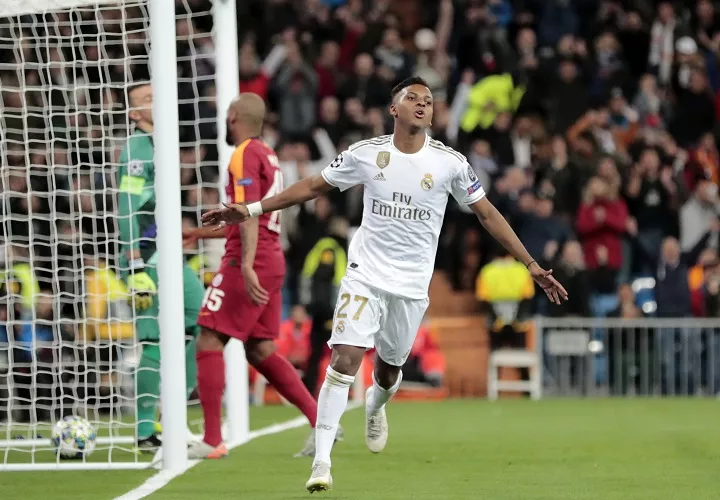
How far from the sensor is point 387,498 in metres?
7.85

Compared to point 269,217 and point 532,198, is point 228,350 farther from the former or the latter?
point 532,198

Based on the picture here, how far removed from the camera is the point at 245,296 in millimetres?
10273

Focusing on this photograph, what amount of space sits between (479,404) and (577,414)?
2.58 meters

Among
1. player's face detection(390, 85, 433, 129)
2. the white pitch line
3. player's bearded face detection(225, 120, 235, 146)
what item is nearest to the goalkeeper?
player's bearded face detection(225, 120, 235, 146)

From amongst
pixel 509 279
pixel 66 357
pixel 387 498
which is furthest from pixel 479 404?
pixel 387 498

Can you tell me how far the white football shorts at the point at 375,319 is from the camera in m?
8.18

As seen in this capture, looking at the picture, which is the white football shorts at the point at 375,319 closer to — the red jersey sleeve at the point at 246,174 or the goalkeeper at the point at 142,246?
the red jersey sleeve at the point at 246,174

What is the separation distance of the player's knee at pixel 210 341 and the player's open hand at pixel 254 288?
2.35 ft

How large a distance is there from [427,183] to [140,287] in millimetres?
2919

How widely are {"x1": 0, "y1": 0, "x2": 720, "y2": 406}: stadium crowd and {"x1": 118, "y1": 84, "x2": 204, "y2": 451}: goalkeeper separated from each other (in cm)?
655

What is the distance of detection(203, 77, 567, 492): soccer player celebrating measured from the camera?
820 cm

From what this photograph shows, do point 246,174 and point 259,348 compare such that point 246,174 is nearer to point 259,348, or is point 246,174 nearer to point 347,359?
point 259,348

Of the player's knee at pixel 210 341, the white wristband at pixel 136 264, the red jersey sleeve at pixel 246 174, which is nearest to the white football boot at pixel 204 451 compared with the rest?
the player's knee at pixel 210 341

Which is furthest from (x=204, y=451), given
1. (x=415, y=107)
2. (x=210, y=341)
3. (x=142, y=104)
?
(x=415, y=107)
